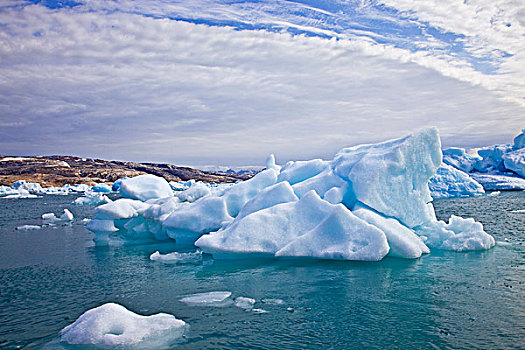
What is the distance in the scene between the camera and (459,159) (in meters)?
43.3

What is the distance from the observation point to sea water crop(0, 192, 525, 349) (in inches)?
216

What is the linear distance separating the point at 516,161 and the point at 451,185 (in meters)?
9.24

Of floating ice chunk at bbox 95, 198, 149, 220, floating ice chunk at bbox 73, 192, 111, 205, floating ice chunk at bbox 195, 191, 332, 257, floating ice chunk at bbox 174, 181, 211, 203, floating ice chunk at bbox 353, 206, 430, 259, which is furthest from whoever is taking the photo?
floating ice chunk at bbox 73, 192, 111, 205

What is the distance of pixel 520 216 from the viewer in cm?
1873

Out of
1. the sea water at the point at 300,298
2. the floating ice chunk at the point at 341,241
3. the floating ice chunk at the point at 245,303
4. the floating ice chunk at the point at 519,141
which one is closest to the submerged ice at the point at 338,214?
the floating ice chunk at the point at 341,241

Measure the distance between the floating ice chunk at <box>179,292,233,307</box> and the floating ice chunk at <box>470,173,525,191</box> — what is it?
134 feet

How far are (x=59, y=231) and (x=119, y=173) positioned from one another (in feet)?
214

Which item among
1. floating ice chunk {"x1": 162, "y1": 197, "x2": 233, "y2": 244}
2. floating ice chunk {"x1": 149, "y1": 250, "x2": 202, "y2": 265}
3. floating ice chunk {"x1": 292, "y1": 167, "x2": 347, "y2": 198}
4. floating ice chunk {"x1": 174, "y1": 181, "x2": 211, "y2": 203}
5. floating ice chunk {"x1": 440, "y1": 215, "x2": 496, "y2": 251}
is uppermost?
floating ice chunk {"x1": 292, "y1": 167, "x2": 347, "y2": 198}

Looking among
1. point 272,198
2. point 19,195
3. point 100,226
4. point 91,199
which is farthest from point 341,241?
point 19,195

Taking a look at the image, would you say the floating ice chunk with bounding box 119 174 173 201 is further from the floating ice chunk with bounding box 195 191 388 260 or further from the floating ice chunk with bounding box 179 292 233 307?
the floating ice chunk with bounding box 179 292 233 307

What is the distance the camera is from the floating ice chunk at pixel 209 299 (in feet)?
22.9

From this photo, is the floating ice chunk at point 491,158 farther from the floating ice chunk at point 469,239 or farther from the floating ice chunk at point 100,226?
the floating ice chunk at point 100,226

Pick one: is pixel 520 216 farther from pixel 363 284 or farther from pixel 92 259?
pixel 92 259

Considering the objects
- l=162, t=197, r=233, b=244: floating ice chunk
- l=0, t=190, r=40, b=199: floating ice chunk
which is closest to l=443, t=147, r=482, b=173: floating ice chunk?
l=162, t=197, r=233, b=244: floating ice chunk
